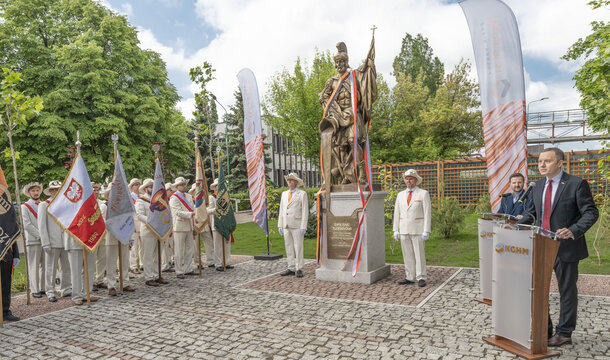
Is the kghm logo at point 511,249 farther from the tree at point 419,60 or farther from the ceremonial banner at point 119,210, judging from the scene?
the tree at point 419,60

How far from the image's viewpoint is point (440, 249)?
12.0 metres

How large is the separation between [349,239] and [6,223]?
597 cm

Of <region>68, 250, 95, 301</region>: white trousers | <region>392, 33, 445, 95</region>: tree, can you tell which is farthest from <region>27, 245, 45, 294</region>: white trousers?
<region>392, 33, 445, 95</region>: tree

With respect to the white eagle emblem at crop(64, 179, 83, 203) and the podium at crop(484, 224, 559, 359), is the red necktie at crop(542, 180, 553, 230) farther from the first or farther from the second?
the white eagle emblem at crop(64, 179, 83, 203)

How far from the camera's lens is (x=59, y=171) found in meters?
19.0

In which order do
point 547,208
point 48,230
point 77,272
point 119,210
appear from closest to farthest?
point 547,208, point 77,272, point 48,230, point 119,210

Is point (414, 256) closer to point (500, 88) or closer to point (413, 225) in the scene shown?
point (413, 225)

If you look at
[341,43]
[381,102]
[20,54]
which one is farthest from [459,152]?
[20,54]

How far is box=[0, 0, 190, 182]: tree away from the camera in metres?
18.8

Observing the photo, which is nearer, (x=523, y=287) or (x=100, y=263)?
(x=523, y=287)

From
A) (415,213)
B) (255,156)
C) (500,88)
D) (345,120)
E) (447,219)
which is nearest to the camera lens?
(500,88)

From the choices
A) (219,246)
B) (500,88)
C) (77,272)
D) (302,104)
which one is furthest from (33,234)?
(302,104)

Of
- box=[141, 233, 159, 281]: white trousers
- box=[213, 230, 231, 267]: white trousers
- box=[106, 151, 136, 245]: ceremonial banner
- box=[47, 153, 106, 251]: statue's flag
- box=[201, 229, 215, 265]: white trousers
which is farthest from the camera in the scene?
box=[201, 229, 215, 265]: white trousers

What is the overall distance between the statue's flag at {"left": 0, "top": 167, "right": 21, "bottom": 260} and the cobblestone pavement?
1250 mm
